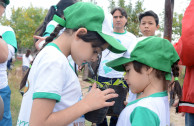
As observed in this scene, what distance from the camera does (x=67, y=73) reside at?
1.43m

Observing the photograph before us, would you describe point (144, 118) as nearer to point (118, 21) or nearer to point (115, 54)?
point (115, 54)

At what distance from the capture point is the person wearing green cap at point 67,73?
1278 mm

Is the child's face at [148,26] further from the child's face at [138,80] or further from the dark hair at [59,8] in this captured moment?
the child's face at [138,80]

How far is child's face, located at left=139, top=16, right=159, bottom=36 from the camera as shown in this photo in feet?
12.4

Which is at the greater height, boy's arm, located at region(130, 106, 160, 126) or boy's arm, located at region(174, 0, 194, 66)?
boy's arm, located at region(174, 0, 194, 66)

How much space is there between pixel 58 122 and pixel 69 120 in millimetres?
72

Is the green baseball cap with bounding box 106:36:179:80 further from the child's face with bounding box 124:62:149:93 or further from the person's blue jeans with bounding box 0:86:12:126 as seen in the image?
the person's blue jeans with bounding box 0:86:12:126

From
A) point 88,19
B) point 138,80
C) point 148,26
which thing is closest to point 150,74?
point 138,80

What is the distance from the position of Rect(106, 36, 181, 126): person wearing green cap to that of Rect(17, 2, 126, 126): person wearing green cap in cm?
19

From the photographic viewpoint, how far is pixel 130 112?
164 centimetres

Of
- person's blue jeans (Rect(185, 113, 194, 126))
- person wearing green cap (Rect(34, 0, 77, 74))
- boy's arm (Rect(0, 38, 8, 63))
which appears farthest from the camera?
person wearing green cap (Rect(34, 0, 77, 74))

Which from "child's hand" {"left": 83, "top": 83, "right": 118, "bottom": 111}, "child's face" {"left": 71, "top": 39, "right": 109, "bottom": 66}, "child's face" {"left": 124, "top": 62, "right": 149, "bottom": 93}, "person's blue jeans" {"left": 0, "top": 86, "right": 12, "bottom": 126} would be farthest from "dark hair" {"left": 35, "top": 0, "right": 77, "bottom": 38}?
"child's hand" {"left": 83, "top": 83, "right": 118, "bottom": 111}

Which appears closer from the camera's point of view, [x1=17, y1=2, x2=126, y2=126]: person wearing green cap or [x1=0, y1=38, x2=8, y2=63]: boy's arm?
[x1=17, y1=2, x2=126, y2=126]: person wearing green cap

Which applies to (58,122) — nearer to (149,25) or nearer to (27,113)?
(27,113)
